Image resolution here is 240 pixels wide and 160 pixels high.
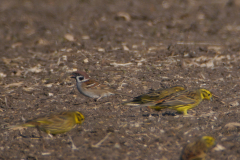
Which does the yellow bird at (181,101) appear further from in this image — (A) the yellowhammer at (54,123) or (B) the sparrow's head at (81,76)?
(B) the sparrow's head at (81,76)

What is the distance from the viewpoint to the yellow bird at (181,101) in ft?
17.0

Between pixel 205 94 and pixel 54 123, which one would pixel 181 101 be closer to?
pixel 205 94

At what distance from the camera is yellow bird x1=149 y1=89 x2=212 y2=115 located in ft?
17.0

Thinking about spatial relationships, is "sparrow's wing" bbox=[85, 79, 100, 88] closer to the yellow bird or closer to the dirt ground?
the dirt ground

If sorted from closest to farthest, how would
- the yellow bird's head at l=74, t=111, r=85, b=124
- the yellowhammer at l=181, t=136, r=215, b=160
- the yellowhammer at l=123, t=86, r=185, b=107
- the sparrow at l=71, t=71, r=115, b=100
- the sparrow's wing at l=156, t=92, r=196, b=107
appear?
the yellowhammer at l=181, t=136, r=215, b=160 < the yellow bird's head at l=74, t=111, r=85, b=124 < the sparrow's wing at l=156, t=92, r=196, b=107 < the yellowhammer at l=123, t=86, r=185, b=107 < the sparrow at l=71, t=71, r=115, b=100

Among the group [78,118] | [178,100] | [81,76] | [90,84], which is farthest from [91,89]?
[178,100]

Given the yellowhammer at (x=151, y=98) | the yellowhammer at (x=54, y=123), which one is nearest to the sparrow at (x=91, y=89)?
the yellowhammer at (x=151, y=98)

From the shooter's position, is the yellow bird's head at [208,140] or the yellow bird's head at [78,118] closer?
the yellow bird's head at [208,140]

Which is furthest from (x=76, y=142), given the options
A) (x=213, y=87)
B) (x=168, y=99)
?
(x=213, y=87)

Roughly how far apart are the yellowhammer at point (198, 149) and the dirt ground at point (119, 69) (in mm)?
130

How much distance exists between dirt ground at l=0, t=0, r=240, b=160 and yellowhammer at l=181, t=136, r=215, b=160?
130 millimetres

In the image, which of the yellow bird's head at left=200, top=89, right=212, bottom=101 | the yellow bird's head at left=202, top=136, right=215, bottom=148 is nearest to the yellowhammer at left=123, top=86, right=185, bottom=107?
the yellow bird's head at left=200, top=89, right=212, bottom=101

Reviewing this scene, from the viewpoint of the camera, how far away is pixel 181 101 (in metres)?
5.19

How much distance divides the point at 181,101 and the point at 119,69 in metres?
2.63
